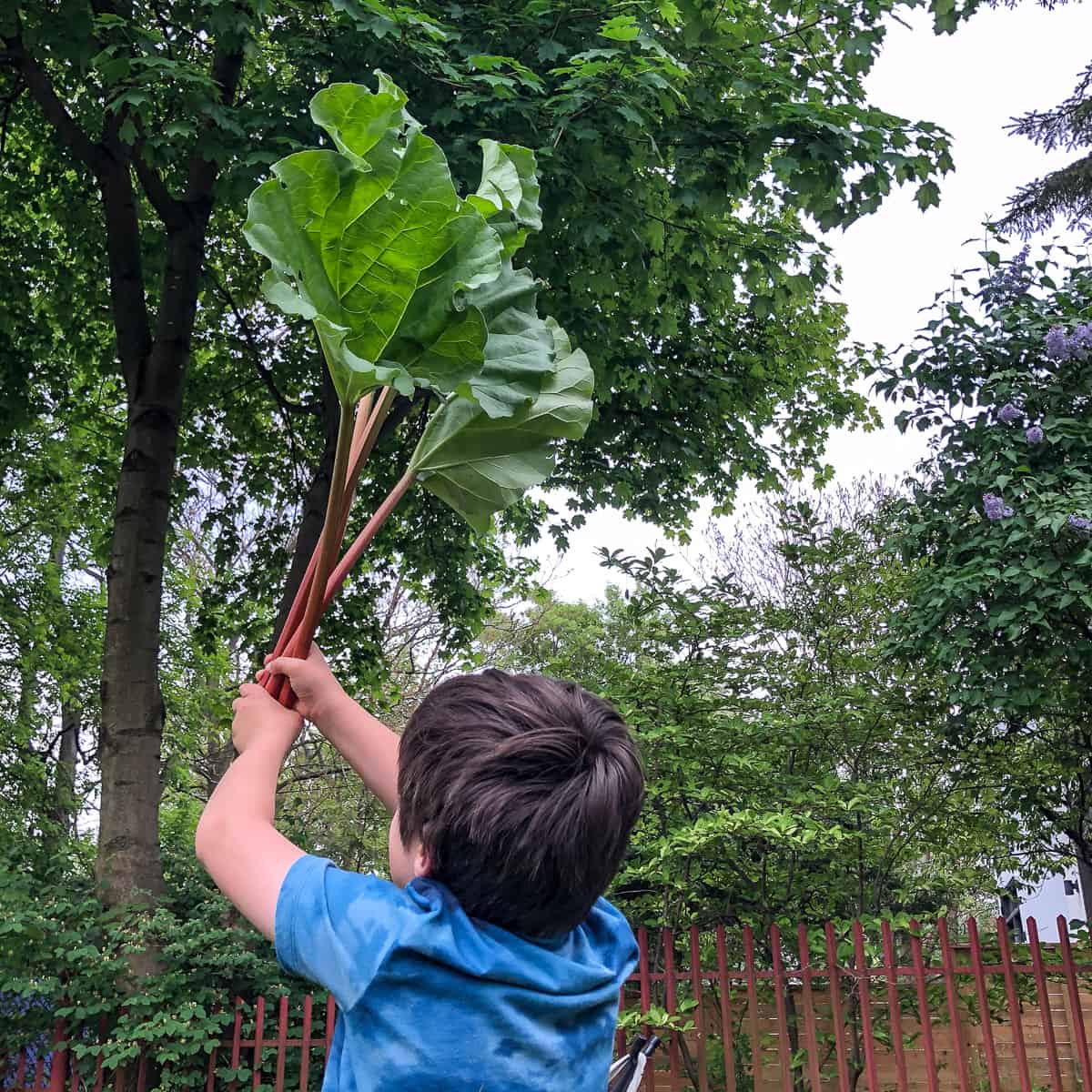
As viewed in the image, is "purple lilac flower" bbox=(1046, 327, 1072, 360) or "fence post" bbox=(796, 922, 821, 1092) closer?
"fence post" bbox=(796, 922, 821, 1092)

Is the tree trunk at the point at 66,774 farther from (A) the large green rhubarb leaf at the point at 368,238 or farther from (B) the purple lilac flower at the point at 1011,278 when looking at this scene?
(A) the large green rhubarb leaf at the point at 368,238

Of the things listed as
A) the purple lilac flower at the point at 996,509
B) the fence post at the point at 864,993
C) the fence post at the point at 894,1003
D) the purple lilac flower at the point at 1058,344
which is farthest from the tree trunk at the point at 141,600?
the purple lilac flower at the point at 1058,344

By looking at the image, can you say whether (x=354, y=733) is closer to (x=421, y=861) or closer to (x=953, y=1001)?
(x=421, y=861)

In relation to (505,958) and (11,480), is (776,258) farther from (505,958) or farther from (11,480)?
(11,480)

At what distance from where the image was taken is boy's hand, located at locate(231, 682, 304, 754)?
4.61 feet

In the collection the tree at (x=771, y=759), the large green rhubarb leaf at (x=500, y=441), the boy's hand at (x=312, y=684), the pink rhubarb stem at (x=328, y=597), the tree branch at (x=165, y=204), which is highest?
the tree branch at (x=165, y=204)

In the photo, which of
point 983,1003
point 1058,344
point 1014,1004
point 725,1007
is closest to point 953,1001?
point 983,1003

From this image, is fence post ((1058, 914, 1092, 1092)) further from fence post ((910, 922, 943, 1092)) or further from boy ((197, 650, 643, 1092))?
boy ((197, 650, 643, 1092))

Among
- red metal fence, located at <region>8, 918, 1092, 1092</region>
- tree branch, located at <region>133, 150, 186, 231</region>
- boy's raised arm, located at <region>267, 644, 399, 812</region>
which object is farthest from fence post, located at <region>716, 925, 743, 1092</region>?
tree branch, located at <region>133, 150, 186, 231</region>

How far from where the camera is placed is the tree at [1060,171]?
1414 cm

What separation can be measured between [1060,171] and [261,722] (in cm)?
1576

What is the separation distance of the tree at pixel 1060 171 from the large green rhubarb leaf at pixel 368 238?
14781 millimetres

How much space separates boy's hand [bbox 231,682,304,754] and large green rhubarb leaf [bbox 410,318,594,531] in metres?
0.43

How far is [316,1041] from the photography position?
598 centimetres
